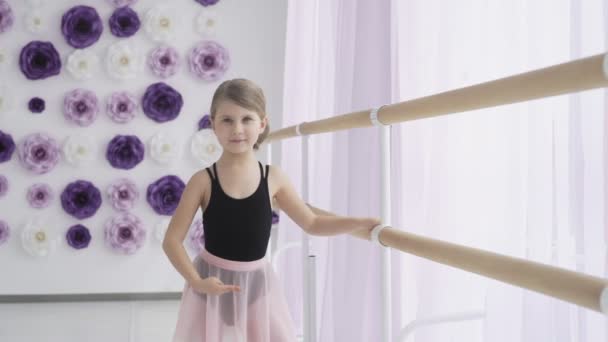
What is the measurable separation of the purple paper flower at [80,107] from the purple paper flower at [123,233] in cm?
53

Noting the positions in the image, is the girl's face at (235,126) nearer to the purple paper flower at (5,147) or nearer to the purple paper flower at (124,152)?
the purple paper flower at (124,152)

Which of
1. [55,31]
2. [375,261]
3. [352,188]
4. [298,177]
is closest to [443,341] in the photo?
[375,261]

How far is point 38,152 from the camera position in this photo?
3309 mm

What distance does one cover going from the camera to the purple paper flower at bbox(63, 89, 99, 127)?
131 inches

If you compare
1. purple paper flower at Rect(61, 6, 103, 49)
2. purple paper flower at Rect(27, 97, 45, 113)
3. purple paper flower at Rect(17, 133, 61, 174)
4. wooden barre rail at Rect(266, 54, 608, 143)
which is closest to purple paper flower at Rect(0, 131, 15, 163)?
purple paper flower at Rect(17, 133, 61, 174)

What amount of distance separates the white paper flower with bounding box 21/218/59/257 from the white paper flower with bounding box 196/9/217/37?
51.4 inches

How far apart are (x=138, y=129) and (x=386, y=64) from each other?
2.14 m

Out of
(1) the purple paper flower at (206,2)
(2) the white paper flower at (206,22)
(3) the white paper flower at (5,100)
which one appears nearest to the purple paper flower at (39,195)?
(3) the white paper flower at (5,100)

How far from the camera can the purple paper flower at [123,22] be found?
3357 mm

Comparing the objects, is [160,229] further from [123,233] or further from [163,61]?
[163,61]

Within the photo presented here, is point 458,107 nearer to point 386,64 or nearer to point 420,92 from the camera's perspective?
point 420,92

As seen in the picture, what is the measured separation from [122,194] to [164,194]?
0.22 m

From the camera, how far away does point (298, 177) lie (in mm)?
2768

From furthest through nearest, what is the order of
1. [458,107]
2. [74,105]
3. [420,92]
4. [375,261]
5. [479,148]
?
1. [74,105]
2. [375,261]
3. [420,92]
4. [479,148]
5. [458,107]
